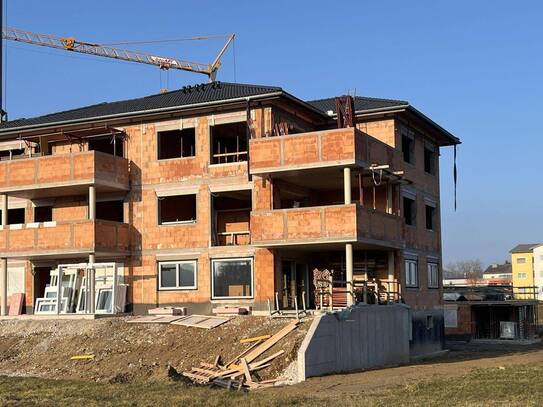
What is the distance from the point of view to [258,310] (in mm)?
32375

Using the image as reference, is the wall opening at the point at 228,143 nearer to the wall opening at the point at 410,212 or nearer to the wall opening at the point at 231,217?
the wall opening at the point at 231,217

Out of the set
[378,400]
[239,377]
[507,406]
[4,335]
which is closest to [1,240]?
[4,335]

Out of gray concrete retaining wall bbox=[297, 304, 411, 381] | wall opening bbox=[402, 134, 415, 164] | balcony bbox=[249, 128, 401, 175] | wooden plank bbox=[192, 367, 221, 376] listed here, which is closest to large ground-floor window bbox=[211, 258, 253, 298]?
balcony bbox=[249, 128, 401, 175]

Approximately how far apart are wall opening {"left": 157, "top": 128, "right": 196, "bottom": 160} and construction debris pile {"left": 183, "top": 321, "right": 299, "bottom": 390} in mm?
12542

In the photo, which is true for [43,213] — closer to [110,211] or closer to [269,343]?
[110,211]

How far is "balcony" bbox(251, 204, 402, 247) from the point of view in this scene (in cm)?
2995

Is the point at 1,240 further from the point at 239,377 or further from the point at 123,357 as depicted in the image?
the point at 239,377

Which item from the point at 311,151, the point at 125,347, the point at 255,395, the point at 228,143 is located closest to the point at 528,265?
the point at 228,143

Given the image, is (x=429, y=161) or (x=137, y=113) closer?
(x=137, y=113)

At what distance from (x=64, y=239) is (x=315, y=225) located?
1093 centimetres

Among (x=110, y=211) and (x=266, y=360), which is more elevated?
(x=110, y=211)

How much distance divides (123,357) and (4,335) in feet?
A: 24.1

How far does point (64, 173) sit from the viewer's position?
34406 mm

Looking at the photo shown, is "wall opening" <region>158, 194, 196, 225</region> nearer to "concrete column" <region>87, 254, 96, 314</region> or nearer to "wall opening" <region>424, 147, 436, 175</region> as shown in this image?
"concrete column" <region>87, 254, 96, 314</region>
